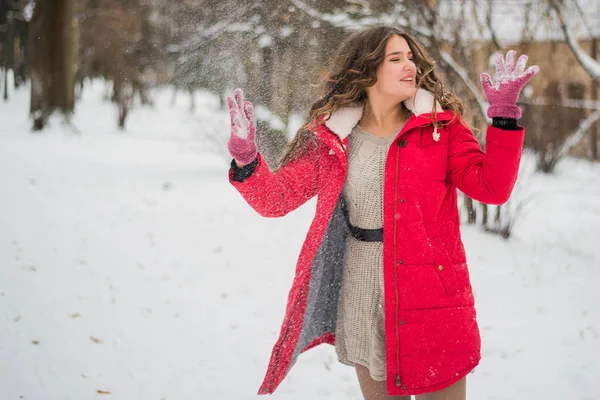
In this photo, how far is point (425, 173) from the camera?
185cm

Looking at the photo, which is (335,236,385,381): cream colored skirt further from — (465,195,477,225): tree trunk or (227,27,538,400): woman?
(465,195,477,225): tree trunk

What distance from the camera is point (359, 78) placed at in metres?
2.04

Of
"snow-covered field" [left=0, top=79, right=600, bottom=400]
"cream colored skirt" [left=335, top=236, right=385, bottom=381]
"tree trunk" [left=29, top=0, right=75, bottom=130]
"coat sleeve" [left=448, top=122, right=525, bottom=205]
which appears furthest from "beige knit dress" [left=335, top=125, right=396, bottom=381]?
"tree trunk" [left=29, top=0, right=75, bottom=130]

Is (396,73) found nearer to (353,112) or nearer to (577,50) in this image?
(353,112)

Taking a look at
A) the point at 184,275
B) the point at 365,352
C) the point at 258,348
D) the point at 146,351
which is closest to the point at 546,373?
the point at 258,348

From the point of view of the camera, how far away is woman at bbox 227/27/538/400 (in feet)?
6.02

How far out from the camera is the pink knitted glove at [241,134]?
1.92 meters

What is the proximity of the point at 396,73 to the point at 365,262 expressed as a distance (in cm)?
64

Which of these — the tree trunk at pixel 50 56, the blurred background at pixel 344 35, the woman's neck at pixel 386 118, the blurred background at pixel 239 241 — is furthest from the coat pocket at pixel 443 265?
the tree trunk at pixel 50 56

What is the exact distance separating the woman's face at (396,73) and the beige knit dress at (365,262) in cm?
15

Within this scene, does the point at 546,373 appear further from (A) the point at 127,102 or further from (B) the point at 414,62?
(A) the point at 127,102

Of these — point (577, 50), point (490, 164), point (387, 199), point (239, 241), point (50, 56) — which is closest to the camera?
point (490, 164)

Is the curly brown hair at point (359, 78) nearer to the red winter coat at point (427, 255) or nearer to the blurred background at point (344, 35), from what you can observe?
the red winter coat at point (427, 255)

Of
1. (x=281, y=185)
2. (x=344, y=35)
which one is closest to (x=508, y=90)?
(x=281, y=185)
